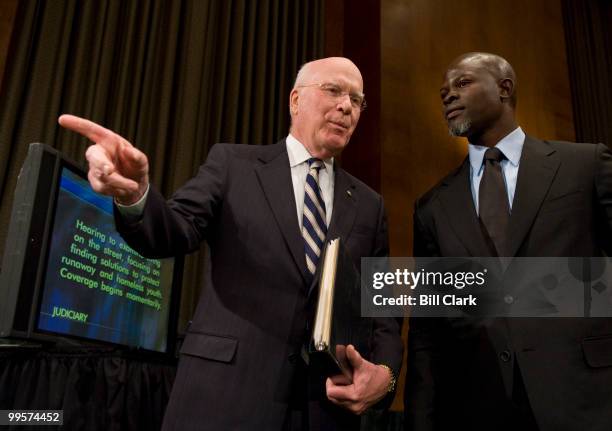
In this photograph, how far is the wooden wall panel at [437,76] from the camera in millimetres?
3338

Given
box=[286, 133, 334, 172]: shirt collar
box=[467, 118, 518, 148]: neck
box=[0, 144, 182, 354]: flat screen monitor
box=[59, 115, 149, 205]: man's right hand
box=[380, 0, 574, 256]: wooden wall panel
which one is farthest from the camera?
box=[380, 0, 574, 256]: wooden wall panel

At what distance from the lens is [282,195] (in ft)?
4.65

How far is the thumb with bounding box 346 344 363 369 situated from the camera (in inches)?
44.8

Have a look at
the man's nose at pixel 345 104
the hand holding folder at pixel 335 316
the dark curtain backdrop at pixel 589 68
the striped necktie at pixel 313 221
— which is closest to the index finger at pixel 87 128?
the hand holding folder at pixel 335 316

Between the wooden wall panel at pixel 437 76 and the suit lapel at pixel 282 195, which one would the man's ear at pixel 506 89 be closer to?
the suit lapel at pixel 282 195

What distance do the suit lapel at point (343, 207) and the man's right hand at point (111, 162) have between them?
0.55m

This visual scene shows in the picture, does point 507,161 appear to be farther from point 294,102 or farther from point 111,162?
point 111,162

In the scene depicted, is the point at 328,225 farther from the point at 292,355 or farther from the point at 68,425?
the point at 68,425

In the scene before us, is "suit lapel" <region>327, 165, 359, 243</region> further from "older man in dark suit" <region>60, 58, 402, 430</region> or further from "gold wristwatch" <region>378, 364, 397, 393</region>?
"gold wristwatch" <region>378, 364, 397, 393</region>

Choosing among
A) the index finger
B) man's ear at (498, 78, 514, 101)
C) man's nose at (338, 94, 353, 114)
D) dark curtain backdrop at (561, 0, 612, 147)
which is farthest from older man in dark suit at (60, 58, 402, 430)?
dark curtain backdrop at (561, 0, 612, 147)

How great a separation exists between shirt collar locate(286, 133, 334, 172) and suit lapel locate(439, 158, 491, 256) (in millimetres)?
425

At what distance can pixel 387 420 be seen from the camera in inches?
102

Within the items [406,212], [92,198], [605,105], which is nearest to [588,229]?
[92,198]

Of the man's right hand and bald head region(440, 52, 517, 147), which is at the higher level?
bald head region(440, 52, 517, 147)
